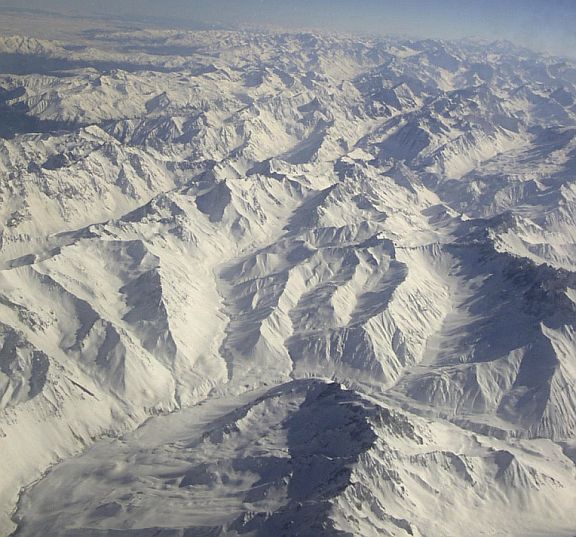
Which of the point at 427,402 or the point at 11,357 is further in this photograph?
the point at 427,402


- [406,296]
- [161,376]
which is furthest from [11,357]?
[406,296]

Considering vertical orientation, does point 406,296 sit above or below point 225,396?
above

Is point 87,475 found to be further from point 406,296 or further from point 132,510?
point 406,296

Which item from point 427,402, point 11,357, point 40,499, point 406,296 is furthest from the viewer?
point 406,296

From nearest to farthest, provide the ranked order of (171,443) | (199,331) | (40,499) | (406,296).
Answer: (40,499)
(171,443)
(199,331)
(406,296)

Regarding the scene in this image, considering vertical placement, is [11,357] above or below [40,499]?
above

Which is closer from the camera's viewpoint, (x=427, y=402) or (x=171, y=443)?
(x=171, y=443)

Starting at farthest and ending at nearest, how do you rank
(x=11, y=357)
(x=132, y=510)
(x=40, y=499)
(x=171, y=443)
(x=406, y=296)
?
(x=406, y=296)
(x=11, y=357)
(x=171, y=443)
(x=40, y=499)
(x=132, y=510)

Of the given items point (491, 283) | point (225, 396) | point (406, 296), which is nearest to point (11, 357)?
point (225, 396)

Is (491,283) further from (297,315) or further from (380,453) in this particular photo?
(380,453)

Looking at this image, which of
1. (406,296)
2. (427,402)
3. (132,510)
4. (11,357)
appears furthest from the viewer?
(406,296)
